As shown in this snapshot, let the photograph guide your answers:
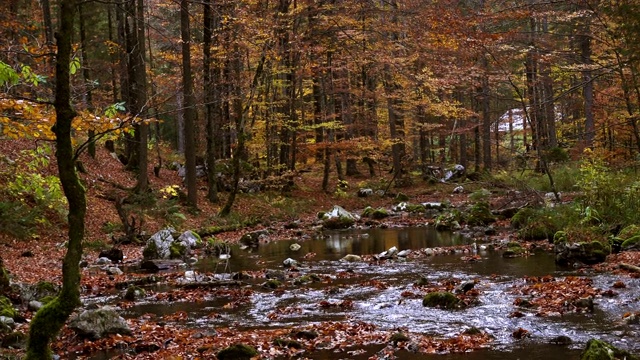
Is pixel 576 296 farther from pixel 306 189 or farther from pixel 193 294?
pixel 306 189

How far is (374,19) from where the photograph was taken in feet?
91.6

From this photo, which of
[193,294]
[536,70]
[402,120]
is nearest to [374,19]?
[402,120]

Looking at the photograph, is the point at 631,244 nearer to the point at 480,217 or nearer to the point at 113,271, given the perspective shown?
the point at 480,217

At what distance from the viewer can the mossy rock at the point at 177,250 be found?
14922 mm

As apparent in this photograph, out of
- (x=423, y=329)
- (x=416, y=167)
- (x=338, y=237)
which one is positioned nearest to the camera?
(x=423, y=329)

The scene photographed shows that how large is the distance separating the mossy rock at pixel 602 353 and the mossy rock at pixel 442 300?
2.94 m

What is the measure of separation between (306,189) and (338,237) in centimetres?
1017

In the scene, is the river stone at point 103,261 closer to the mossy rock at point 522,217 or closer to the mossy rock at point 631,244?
the mossy rock at point 522,217

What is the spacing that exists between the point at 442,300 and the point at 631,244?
5787mm

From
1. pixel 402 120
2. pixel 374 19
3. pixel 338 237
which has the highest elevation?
pixel 374 19

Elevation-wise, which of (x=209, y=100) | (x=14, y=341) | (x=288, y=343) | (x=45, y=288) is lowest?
(x=288, y=343)

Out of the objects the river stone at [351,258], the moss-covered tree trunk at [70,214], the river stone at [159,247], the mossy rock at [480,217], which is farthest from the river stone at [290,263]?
the moss-covered tree trunk at [70,214]

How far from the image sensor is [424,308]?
28.7ft

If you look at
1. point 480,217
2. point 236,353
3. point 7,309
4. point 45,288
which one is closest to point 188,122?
point 480,217
